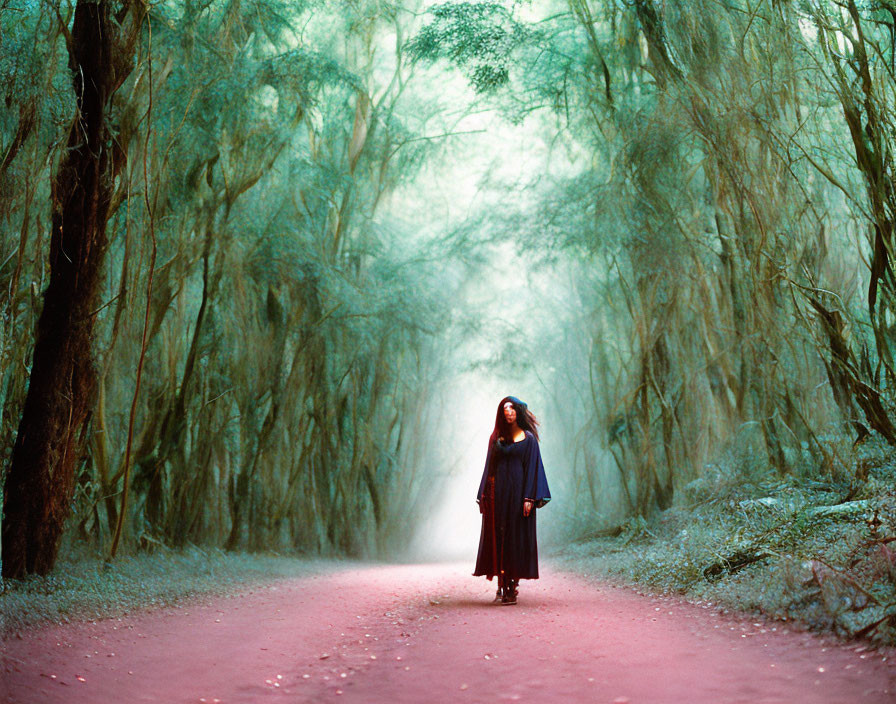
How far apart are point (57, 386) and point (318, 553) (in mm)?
7706

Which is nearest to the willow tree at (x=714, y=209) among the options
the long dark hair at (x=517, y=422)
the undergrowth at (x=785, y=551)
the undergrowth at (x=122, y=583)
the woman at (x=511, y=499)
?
the undergrowth at (x=785, y=551)

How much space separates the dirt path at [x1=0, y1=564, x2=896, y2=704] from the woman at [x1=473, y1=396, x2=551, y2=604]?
43cm

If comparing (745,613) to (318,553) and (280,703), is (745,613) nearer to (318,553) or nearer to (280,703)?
(280,703)

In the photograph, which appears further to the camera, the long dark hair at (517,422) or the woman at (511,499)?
the long dark hair at (517,422)

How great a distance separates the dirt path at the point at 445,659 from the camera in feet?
12.0

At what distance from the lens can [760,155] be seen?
7.58 m

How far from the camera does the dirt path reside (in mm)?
3643

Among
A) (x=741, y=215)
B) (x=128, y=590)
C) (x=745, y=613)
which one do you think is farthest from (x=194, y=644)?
(x=741, y=215)

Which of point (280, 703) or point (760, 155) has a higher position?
point (760, 155)

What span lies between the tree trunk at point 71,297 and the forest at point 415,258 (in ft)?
0.08

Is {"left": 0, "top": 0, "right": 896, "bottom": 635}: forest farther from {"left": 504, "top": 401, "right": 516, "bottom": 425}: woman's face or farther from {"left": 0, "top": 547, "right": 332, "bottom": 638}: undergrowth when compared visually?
{"left": 504, "top": 401, "right": 516, "bottom": 425}: woman's face

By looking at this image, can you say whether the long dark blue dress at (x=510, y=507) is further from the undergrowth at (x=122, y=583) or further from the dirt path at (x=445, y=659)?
the undergrowth at (x=122, y=583)

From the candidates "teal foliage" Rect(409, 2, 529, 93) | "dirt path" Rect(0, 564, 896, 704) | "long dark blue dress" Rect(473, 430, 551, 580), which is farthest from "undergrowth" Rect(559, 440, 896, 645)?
"teal foliage" Rect(409, 2, 529, 93)

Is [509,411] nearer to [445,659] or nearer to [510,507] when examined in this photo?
[510,507]
